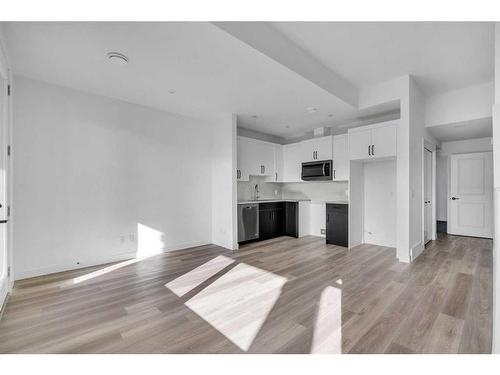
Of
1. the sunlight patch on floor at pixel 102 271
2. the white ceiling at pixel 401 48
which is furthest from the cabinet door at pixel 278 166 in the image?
the sunlight patch on floor at pixel 102 271

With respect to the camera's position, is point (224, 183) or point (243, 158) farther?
point (243, 158)

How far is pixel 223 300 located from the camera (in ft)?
7.84

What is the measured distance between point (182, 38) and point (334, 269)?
10.7ft

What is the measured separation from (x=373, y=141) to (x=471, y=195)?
3.19 meters

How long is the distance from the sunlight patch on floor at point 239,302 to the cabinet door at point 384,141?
2.71 metres

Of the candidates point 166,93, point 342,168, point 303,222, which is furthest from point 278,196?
point 166,93

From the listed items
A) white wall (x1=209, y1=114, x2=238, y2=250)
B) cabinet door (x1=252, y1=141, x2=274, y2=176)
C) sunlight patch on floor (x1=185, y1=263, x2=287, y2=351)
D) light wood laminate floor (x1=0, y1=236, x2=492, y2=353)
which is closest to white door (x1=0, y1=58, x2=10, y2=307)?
light wood laminate floor (x1=0, y1=236, x2=492, y2=353)

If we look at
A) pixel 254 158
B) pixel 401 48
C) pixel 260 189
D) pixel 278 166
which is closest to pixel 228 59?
pixel 401 48

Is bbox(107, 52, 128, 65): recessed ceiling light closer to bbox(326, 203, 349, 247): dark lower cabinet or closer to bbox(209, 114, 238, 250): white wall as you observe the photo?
bbox(209, 114, 238, 250): white wall

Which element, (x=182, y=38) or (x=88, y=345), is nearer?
(x=88, y=345)

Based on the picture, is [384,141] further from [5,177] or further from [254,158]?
[5,177]

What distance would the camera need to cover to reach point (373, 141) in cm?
Answer: 416
